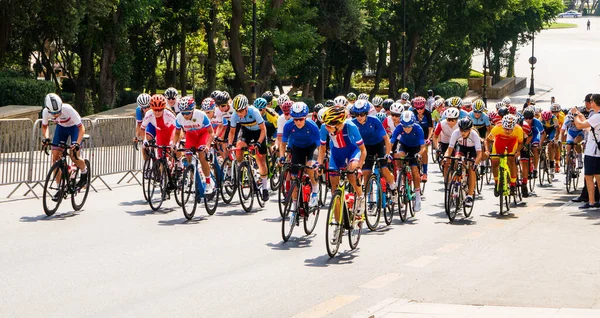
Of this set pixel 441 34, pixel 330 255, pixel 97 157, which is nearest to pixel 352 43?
pixel 441 34

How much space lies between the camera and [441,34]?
60531 mm

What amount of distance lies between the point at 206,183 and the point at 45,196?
7.81 ft

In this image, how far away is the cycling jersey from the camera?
1731cm

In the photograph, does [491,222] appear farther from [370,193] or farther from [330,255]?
[330,255]

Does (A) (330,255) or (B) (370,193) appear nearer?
(A) (330,255)

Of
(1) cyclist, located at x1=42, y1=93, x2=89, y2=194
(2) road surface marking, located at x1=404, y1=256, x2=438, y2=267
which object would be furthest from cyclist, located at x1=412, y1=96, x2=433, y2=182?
(1) cyclist, located at x1=42, y1=93, x2=89, y2=194

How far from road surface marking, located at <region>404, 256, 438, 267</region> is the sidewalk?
2.60 m

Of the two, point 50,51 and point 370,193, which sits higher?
point 50,51

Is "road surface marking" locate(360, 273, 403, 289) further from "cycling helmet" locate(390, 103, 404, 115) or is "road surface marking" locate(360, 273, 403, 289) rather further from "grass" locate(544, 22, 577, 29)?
"grass" locate(544, 22, 577, 29)

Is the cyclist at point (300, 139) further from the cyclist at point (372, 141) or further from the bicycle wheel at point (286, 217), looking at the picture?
the bicycle wheel at point (286, 217)

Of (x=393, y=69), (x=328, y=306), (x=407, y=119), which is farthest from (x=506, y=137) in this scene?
(x=393, y=69)

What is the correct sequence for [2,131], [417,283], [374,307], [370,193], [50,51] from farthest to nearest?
1. [50,51]
2. [2,131]
3. [370,193]
4. [417,283]
5. [374,307]

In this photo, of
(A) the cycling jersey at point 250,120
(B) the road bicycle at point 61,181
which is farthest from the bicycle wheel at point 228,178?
(B) the road bicycle at point 61,181

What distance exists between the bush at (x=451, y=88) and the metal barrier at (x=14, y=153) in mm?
48269
